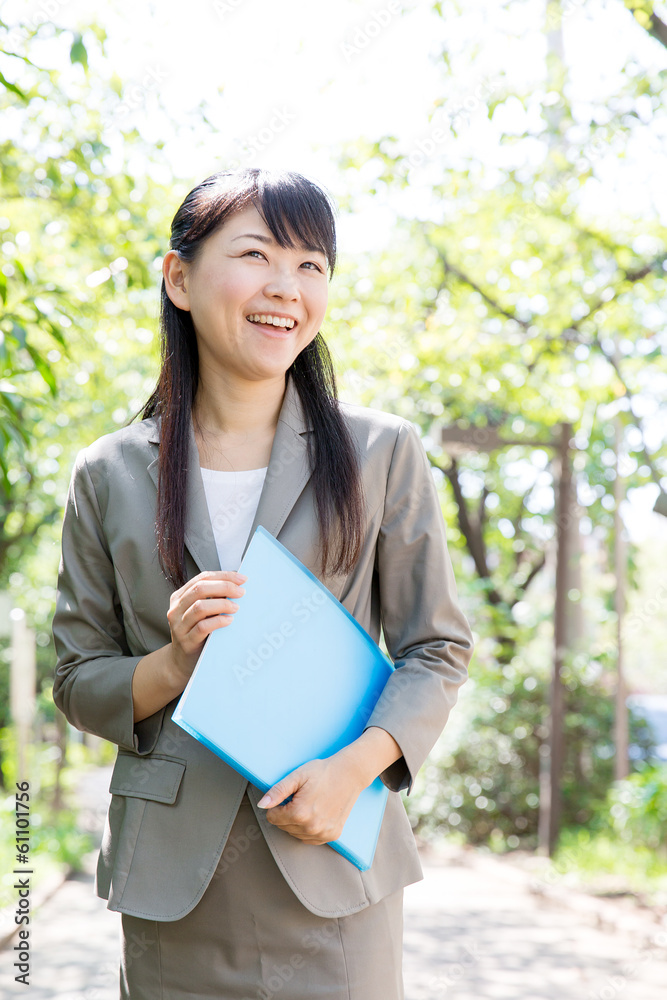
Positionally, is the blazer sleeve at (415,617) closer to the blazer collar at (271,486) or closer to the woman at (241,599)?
the woman at (241,599)

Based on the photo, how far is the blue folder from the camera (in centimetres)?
127

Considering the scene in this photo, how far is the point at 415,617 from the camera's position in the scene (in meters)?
1.51

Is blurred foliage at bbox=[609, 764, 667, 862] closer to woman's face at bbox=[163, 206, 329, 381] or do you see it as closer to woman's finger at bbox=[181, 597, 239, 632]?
woman's face at bbox=[163, 206, 329, 381]

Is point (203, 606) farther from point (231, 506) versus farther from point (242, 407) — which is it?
point (242, 407)

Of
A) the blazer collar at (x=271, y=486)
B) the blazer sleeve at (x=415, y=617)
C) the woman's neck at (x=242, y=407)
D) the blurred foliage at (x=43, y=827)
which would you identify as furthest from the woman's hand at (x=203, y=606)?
the blurred foliage at (x=43, y=827)

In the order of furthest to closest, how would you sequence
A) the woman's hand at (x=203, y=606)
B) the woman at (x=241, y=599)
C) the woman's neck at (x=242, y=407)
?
1. the woman's neck at (x=242, y=407)
2. the woman at (x=241, y=599)
3. the woman's hand at (x=203, y=606)

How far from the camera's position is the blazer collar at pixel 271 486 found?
Result: 1.49 meters

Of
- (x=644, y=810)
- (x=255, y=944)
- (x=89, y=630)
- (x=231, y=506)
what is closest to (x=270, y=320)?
(x=231, y=506)

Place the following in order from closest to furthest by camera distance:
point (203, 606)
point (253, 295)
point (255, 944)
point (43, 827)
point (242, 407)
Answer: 1. point (203, 606)
2. point (255, 944)
3. point (253, 295)
4. point (242, 407)
5. point (43, 827)

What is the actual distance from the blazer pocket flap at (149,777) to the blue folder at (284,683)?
0.65ft

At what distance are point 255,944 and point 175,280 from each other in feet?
3.50

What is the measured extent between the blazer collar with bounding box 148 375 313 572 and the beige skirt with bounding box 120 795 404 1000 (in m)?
0.39

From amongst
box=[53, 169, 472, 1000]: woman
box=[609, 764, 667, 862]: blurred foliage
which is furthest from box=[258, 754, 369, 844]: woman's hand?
box=[609, 764, 667, 862]: blurred foliage

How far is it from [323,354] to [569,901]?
231 inches
